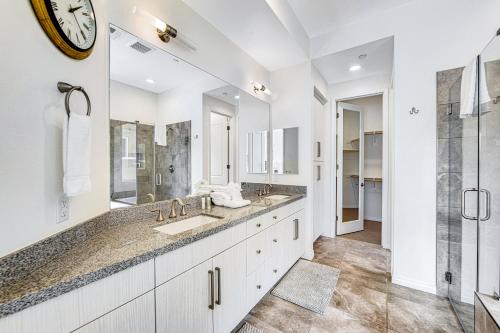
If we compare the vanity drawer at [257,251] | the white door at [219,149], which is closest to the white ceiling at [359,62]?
the white door at [219,149]

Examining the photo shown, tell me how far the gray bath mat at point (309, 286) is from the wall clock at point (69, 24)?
7.90ft

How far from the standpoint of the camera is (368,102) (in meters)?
4.55

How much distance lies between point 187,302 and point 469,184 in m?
2.53

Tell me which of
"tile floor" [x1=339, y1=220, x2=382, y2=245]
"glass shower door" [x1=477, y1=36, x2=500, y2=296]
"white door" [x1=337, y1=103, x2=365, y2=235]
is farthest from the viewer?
"white door" [x1=337, y1=103, x2=365, y2=235]

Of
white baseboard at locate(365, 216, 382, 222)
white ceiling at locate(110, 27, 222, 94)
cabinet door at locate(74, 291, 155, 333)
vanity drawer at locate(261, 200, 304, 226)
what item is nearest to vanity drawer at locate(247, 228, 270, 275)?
vanity drawer at locate(261, 200, 304, 226)

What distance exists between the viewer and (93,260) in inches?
33.4

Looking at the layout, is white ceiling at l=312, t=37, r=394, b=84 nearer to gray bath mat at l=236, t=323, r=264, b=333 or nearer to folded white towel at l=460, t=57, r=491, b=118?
folded white towel at l=460, t=57, r=491, b=118

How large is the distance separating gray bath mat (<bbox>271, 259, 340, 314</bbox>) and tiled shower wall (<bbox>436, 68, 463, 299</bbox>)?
3.44 feet

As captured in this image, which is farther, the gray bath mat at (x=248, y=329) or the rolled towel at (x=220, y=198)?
the rolled towel at (x=220, y=198)

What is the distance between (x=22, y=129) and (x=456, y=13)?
11.1 ft

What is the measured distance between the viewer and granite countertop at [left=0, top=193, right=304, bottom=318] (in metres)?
0.63

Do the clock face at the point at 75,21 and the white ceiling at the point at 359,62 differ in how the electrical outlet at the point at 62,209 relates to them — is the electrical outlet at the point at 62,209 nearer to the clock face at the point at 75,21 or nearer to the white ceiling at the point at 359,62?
the clock face at the point at 75,21

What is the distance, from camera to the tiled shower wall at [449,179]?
1958 mm

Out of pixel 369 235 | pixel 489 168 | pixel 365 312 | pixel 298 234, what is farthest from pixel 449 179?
pixel 369 235
